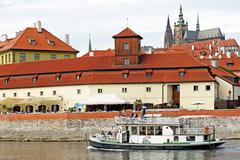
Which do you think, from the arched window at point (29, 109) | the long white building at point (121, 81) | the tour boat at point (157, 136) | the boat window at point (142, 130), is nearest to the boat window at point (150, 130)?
the tour boat at point (157, 136)

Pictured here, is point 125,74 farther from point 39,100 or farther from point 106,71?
point 39,100

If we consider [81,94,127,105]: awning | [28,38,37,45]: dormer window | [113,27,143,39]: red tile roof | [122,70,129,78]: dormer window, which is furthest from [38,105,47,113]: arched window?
[28,38,37,45]: dormer window

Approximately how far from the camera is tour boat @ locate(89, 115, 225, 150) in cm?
5012

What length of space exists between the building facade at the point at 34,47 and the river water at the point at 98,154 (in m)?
37.0

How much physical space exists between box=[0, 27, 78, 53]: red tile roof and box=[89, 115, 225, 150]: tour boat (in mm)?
42159

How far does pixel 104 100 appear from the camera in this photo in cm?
6662

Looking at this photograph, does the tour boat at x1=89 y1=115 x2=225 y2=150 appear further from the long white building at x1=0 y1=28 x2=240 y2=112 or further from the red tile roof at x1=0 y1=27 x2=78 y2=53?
the red tile roof at x1=0 y1=27 x2=78 y2=53

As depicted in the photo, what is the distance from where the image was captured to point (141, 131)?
51.8 meters

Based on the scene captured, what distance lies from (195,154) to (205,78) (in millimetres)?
22908

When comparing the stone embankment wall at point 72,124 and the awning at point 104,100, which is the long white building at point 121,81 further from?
the stone embankment wall at point 72,124

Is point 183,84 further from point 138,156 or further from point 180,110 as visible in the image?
point 138,156

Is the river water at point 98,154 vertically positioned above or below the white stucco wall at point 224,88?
below

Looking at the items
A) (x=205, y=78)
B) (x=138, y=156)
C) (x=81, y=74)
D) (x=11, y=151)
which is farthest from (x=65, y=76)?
(x=138, y=156)

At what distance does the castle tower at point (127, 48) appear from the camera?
72.9 meters
